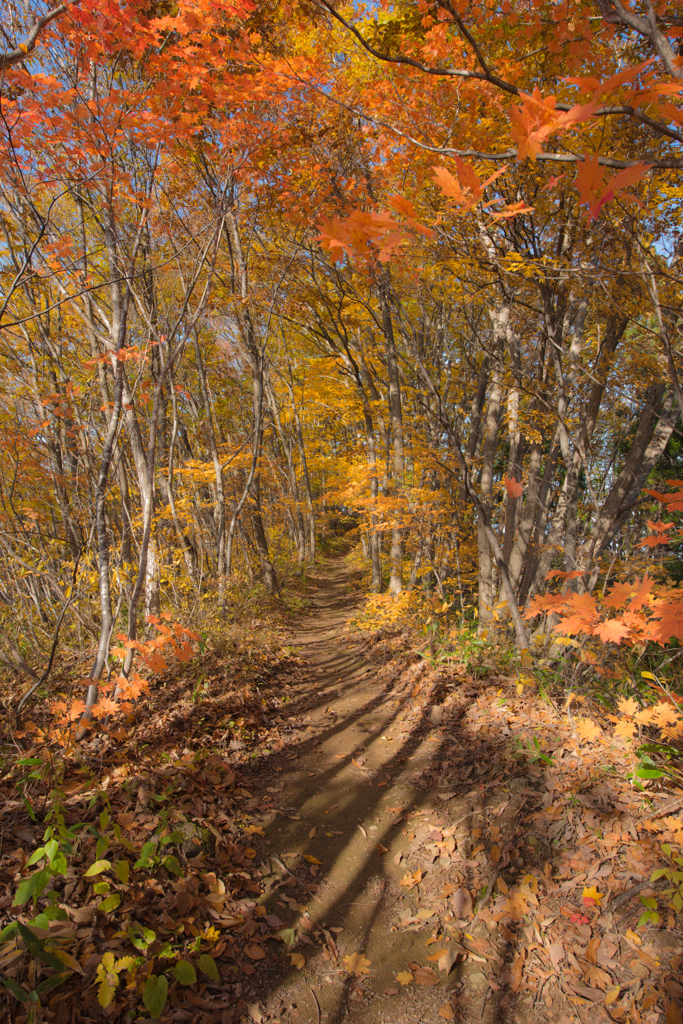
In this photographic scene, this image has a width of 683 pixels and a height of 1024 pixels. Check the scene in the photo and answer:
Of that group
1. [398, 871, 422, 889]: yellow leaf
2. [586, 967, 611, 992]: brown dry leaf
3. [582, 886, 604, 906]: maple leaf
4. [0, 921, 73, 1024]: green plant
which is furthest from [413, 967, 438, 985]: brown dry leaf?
[0, 921, 73, 1024]: green plant

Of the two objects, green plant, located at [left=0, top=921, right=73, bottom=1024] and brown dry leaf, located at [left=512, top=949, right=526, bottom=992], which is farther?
brown dry leaf, located at [left=512, top=949, right=526, bottom=992]

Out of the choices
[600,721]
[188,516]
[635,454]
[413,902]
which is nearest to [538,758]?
[600,721]

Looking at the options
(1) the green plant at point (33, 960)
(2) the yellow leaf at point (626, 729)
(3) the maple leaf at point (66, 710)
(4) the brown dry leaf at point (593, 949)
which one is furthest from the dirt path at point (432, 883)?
(3) the maple leaf at point (66, 710)

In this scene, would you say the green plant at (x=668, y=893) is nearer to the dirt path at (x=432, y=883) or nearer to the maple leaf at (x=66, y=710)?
the dirt path at (x=432, y=883)

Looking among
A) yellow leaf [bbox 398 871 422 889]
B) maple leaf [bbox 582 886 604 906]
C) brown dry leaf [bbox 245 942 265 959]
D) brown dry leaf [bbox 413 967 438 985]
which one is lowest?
yellow leaf [bbox 398 871 422 889]

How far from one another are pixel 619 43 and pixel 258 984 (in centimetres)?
660

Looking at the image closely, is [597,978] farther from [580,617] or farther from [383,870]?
[580,617]

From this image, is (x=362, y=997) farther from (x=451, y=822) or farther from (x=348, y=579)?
(x=348, y=579)

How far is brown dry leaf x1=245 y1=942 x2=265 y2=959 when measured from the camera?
244 centimetres

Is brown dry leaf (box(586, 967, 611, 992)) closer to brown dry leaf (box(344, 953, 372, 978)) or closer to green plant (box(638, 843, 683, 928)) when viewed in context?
green plant (box(638, 843, 683, 928))

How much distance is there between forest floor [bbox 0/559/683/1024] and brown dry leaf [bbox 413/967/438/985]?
0.4 inches

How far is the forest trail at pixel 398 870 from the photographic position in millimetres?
2262

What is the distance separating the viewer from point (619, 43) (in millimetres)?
3381

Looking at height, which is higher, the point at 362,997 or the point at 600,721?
the point at 600,721
